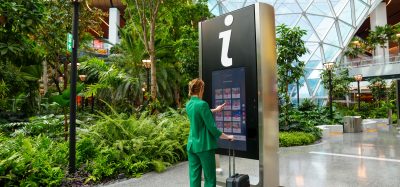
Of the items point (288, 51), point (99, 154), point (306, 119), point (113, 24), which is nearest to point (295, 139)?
point (288, 51)

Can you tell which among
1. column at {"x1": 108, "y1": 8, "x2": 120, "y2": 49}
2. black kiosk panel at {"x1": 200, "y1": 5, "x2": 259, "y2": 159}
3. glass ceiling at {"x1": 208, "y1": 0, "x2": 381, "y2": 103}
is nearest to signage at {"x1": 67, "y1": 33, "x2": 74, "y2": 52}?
black kiosk panel at {"x1": 200, "y1": 5, "x2": 259, "y2": 159}

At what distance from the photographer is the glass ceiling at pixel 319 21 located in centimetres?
3325

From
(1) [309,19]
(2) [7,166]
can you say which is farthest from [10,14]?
(1) [309,19]

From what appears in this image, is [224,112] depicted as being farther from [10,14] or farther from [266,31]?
[10,14]

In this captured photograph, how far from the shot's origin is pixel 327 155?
853 centimetres

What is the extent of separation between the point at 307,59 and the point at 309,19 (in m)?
4.75

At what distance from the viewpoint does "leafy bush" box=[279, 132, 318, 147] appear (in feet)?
33.3

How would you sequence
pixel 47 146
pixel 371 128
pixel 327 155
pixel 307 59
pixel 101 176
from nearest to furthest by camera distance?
1. pixel 101 176
2. pixel 47 146
3. pixel 327 155
4. pixel 371 128
5. pixel 307 59

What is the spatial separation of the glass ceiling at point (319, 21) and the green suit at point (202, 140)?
29.6 meters

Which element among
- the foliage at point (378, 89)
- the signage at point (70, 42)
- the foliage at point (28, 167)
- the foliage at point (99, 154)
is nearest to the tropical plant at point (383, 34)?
the foliage at point (378, 89)

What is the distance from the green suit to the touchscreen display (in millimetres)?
957

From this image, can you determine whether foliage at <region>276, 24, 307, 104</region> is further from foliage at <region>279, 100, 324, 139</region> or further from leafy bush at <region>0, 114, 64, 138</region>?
leafy bush at <region>0, 114, 64, 138</region>

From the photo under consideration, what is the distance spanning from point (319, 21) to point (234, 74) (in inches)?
1309

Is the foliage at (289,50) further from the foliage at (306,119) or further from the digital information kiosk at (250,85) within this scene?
the digital information kiosk at (250,85)
